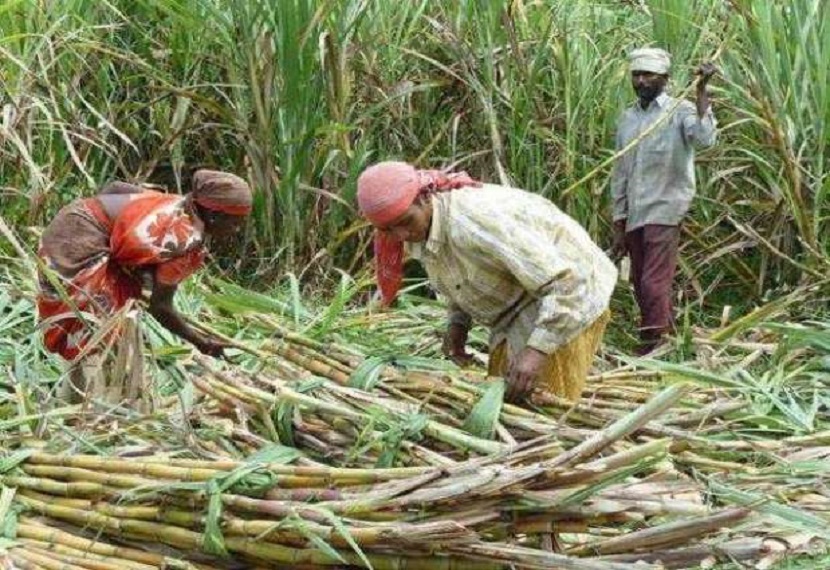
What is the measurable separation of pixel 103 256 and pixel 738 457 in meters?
1.71

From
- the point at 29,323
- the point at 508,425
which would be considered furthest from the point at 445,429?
the point at 29,323

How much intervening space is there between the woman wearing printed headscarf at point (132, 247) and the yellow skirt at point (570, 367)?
2.73 feet

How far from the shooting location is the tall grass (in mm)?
5578

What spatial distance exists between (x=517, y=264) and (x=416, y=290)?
2.75 m

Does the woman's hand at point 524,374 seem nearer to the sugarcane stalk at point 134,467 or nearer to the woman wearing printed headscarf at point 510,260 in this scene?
the woman wearing printed headscarf at point 510,260

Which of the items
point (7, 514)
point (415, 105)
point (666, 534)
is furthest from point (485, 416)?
point (415, 105)

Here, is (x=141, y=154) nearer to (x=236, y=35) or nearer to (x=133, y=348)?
(x=236, y=35)

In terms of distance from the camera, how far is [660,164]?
5.78 meters

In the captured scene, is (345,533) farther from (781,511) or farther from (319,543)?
(781,511)

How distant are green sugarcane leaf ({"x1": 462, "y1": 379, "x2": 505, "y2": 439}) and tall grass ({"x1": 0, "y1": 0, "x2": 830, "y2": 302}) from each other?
2.56 m

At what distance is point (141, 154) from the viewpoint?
6.46m

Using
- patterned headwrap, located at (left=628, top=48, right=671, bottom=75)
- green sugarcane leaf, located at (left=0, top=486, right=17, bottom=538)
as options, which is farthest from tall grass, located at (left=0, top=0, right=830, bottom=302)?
green sugarcane leaf, located at (left=0, top=486, right=17, bottom=538)

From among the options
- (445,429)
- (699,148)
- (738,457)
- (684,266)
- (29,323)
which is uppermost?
(445,429)

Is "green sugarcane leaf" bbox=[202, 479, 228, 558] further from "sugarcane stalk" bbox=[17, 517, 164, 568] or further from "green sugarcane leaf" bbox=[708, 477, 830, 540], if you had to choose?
"green sugarcane leaf" bbox=[708, 477, 830, 540]
